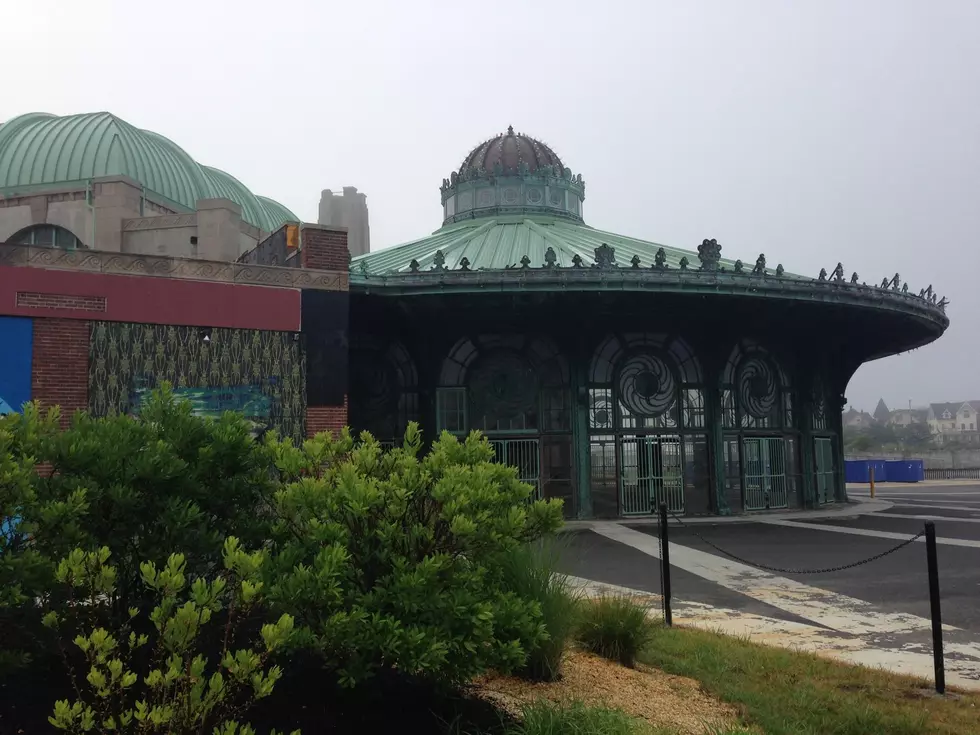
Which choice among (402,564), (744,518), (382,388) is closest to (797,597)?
(402,564)

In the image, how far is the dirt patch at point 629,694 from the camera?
5.61 m

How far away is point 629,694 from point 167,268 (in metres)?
14.3

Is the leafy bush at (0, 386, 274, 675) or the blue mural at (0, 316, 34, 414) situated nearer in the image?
the leafy bush at (0, 386, 274, 675)

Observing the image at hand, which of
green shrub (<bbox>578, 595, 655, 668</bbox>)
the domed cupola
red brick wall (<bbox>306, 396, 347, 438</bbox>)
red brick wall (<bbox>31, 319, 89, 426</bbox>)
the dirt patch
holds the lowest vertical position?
the dirt patch

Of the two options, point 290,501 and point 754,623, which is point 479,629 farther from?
point 754,623

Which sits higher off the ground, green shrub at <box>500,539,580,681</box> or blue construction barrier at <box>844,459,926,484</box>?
green shrub at <box>500,539,580,681</box>

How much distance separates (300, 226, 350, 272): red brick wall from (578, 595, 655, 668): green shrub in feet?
42.6

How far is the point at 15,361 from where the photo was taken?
51.9 ft

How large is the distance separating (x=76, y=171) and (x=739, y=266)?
23599 mm

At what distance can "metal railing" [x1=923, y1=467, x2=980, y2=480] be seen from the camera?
57.3m

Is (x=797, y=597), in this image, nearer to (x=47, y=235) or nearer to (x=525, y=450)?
(x=525, y=450)

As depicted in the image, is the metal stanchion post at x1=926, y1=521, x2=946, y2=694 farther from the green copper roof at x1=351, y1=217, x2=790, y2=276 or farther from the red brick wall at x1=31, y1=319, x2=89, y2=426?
the green copper roof at x1=351, y1=217, x2=790, y2=276

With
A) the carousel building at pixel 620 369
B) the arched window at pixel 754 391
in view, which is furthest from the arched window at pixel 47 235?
the arched window at pixel 754 391

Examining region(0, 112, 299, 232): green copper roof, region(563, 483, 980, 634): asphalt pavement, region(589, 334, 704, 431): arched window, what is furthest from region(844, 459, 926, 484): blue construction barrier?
→ region(0, 112, 299, 232): green copper roof
